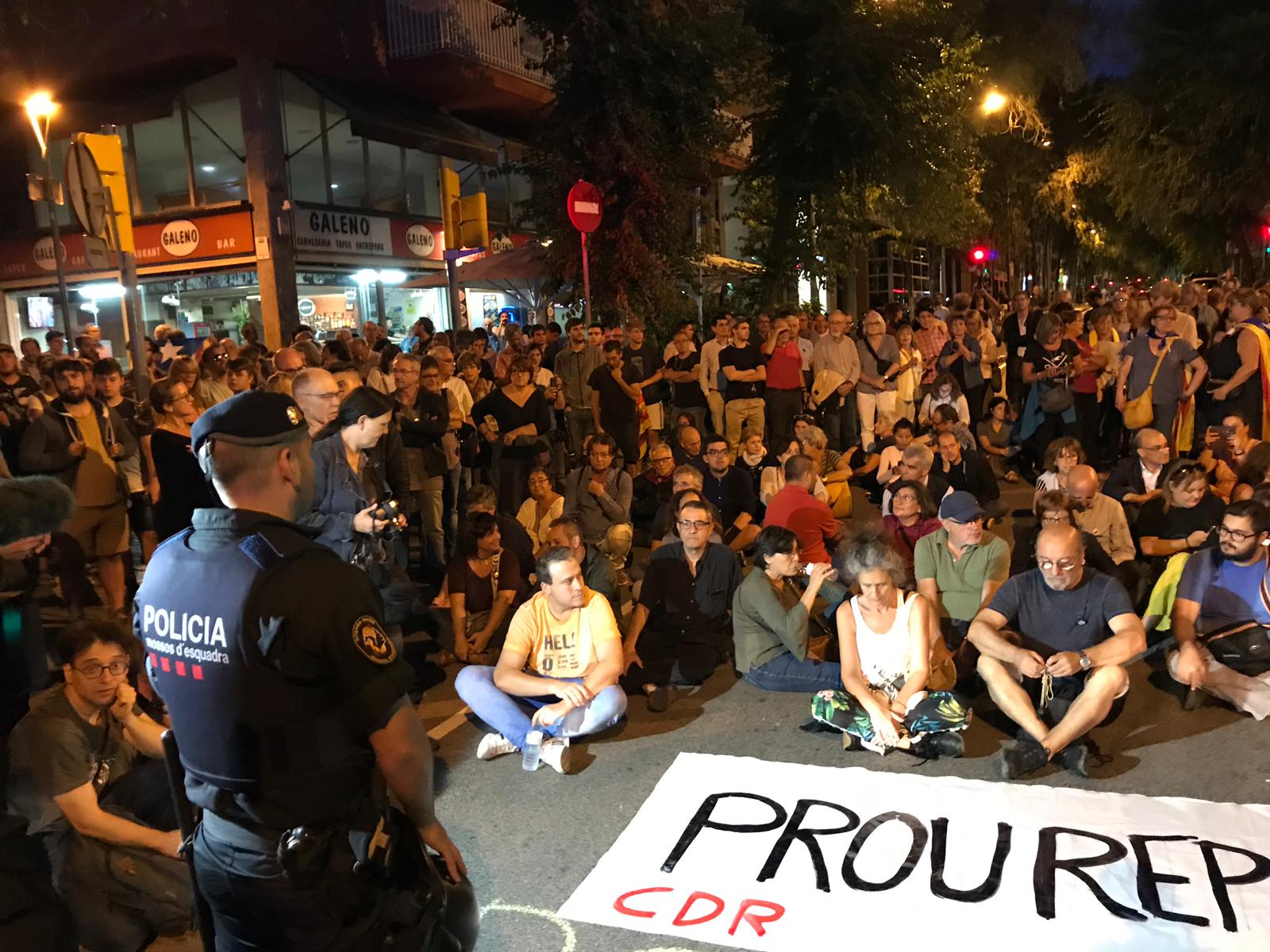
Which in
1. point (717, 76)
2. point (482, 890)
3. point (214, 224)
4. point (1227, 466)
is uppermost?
point (717, 76)

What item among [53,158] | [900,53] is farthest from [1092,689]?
[53,158]

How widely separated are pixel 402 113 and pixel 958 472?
45.9ft

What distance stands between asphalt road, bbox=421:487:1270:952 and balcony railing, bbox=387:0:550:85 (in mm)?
14302

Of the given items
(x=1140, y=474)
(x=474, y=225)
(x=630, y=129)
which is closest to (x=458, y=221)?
(x=474, y=225)

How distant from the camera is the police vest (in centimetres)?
202

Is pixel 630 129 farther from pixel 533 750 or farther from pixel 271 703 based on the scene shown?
pixel 271 703

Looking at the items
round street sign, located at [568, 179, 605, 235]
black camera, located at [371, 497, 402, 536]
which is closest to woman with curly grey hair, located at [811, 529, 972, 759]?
black camera, located at [371, 497, 402, 536]

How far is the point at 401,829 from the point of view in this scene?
2238mm

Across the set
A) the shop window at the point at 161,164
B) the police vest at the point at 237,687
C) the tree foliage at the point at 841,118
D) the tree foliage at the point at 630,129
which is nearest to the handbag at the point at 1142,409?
the tree foliage at the point at 630,129

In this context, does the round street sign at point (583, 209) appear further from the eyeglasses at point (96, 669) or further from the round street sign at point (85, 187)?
the eyeglasses at point (96, 669)

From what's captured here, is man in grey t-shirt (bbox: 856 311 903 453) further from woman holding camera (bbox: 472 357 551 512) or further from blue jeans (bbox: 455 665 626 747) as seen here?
blue jeans (bbox: 455 665 626 747)

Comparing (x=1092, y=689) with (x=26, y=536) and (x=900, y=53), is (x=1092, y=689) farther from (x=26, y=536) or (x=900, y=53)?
(x=900, y=53)

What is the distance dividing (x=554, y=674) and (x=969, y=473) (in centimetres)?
457

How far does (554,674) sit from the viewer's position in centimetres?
525
